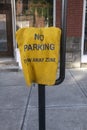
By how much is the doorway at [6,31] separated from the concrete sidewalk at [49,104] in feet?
4.34

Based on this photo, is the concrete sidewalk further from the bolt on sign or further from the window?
the window

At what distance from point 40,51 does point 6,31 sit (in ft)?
16.3

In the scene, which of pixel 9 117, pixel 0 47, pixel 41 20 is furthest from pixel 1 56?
pixel 9 117

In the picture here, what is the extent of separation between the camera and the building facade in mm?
6621

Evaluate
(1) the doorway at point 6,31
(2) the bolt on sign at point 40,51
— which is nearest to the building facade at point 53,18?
(1) the doorway at point 6,31

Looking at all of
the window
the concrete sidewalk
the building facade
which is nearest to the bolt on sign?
the concrete sidewalk

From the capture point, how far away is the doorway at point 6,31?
695 centimetres

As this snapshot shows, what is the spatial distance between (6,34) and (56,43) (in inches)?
198

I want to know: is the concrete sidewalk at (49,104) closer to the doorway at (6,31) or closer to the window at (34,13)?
the doorway at (6,31)

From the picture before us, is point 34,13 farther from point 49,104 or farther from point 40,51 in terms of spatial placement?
point 40,51

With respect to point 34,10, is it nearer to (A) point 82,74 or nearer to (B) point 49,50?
(A) point 82,74

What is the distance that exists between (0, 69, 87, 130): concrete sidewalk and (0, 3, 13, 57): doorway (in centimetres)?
132

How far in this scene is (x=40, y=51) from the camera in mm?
2324

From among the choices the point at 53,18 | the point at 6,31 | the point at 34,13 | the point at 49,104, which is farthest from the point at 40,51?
the point at 6,31
